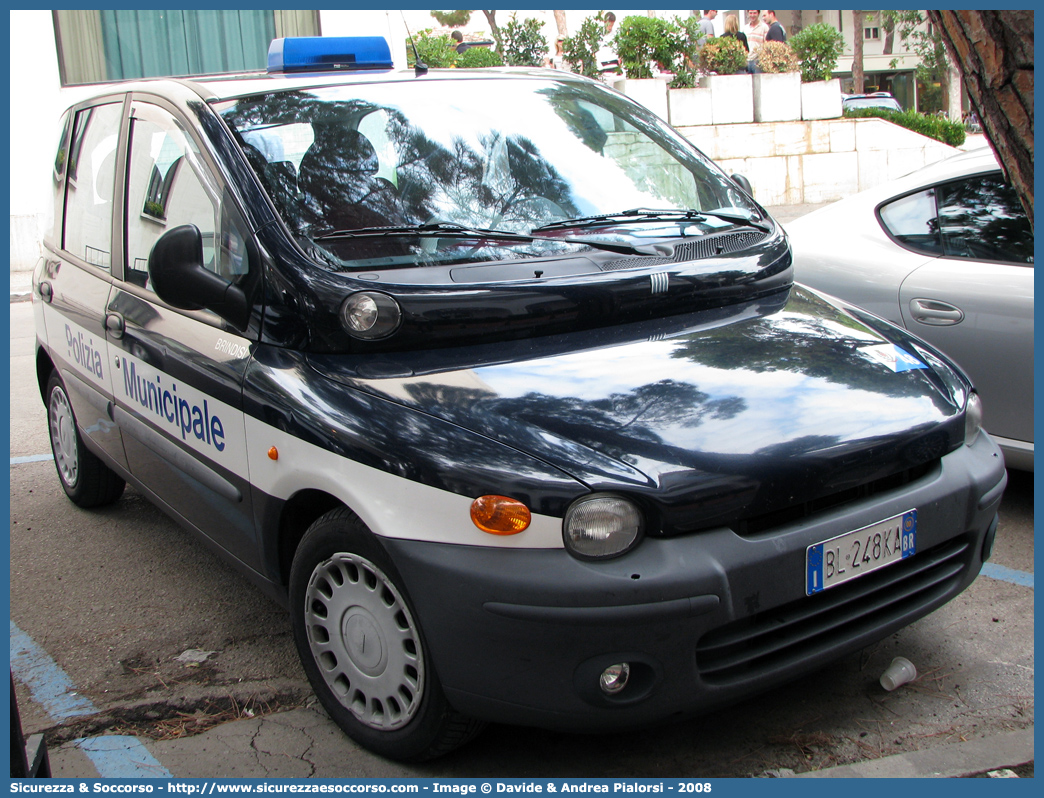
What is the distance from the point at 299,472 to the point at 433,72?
183 cm

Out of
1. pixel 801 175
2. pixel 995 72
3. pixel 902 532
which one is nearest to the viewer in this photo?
pixel 995 72

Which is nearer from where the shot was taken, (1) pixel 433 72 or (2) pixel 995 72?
(2) pixel 995 72

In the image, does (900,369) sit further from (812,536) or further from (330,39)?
(330,39)

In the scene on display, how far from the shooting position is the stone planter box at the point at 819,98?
59.5 ft

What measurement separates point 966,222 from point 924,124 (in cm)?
1770

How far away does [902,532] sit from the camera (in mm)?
2482

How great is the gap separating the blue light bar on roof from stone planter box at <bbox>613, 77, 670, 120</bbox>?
1363 cm

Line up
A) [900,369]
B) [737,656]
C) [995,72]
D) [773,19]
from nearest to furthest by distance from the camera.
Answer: [995,72], [737,656], [900,369], [773,19]

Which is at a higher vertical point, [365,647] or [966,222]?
[966,222]

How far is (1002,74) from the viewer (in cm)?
190

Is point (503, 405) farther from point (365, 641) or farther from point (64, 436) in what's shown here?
point (64, 436)

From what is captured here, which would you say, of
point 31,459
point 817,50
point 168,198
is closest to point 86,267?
point 168,198

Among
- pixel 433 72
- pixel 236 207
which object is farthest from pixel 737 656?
pixel 433 72

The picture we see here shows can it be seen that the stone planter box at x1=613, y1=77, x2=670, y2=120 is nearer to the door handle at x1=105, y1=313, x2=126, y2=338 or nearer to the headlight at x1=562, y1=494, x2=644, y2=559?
the door handle at x1=105, y1=313, x2=126, y2=338
